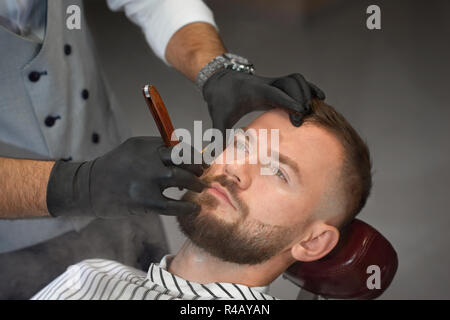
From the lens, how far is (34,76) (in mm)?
1087

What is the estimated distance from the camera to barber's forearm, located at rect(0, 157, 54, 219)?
3.14ft

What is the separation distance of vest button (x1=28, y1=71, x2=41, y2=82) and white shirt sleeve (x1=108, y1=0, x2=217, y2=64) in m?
0.37

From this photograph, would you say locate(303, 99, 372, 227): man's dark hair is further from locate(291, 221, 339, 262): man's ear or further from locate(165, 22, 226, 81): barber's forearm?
locate(165, 22, 226, 81): barber's forearm

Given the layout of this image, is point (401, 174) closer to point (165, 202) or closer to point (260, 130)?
point (260, 130)

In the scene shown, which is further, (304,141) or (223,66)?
(223,66)

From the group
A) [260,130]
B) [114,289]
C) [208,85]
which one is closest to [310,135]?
[260,130]

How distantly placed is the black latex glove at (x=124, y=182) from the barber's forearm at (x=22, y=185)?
2 centimetres

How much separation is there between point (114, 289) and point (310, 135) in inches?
25.5

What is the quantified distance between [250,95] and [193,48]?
0.93 feet

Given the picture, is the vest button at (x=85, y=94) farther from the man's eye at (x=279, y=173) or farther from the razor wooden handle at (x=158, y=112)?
the man's eye at (x=279, y=173)

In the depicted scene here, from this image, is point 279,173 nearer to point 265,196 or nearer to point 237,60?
point 265,196

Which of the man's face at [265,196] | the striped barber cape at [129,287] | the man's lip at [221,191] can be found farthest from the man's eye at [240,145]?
the striped barber cape at [129,287]

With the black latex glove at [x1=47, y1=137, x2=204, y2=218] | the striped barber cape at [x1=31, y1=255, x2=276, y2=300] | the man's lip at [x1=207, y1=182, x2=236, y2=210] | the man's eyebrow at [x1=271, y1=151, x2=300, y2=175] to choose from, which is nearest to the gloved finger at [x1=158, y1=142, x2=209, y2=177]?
the black latex glove at [x1=47, y1=137, x2=204, y2=218]

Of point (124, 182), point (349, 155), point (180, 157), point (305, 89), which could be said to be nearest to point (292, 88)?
point (305, 89)
